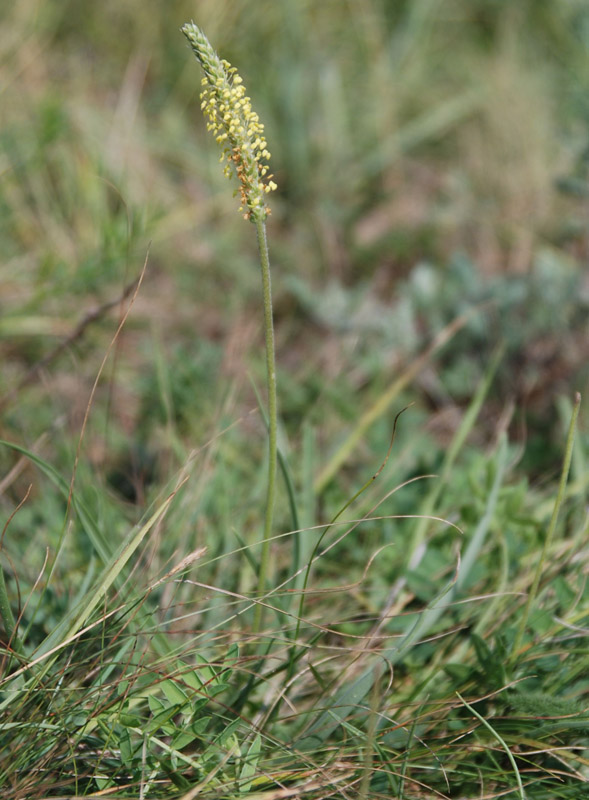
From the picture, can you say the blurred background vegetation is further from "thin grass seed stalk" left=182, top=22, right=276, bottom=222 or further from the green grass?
"thin grass seed stalk" left=182, top=22, right=276, bottom=222

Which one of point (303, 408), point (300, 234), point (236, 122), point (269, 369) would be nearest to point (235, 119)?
point (236, 122)

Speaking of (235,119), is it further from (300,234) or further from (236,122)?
(300,234)

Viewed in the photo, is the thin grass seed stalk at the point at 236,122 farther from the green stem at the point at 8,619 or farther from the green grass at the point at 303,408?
the green stem at the point at 8,619

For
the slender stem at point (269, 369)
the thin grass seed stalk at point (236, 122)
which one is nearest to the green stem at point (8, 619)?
the slender stem at point (269, 369)

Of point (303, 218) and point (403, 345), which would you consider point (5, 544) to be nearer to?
point (403, 345)

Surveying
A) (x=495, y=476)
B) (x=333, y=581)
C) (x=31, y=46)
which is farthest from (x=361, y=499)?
(x=31, y=46)

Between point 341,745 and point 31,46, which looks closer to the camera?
point 341,745
